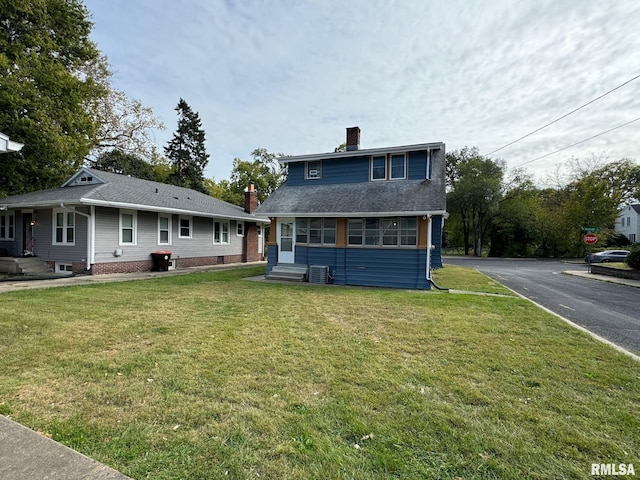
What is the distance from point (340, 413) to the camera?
3.04m

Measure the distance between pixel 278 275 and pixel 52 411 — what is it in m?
10.2

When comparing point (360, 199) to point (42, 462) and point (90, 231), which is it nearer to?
point (90, 231)

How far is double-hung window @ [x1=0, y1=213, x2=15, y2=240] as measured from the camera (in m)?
15.2

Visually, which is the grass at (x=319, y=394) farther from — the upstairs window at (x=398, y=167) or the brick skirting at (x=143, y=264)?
the upstairs window at (x=398, y=167)

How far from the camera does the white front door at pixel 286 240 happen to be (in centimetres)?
1355

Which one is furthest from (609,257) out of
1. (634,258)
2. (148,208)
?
(148,208)

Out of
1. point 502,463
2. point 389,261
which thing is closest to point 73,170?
point 389,261

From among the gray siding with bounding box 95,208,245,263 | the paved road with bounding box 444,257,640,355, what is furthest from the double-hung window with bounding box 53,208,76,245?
the paved road with bounding box 444,257,640,355

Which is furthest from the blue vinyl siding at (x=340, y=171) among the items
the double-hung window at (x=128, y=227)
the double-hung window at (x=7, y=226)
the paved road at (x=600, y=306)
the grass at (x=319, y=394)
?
the double-hung window at (x=7, y=226)

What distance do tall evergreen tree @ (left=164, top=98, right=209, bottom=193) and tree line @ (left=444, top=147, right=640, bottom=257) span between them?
30.7 metres

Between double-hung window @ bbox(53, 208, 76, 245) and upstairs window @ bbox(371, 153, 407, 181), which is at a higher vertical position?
upstairs window @ bbox(371, 153, 407, 181)

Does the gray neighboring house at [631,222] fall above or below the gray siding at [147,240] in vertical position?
above

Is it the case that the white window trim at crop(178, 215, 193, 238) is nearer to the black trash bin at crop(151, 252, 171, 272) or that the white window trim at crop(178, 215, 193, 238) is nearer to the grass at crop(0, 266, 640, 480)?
the black trash bin at crop(151, 252, 171, 272)
